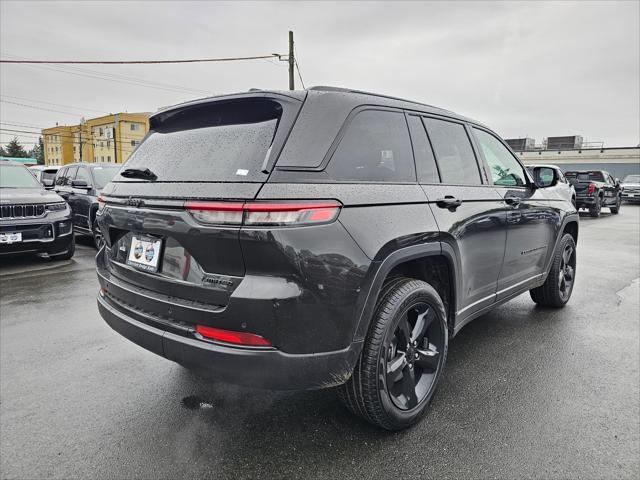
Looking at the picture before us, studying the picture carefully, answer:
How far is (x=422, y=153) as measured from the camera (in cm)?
269

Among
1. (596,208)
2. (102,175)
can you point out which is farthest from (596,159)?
(102,175)

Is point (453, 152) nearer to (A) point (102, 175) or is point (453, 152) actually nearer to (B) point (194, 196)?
(B) point (194, 196)

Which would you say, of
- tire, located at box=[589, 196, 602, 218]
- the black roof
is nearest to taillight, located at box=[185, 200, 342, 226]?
the black roof

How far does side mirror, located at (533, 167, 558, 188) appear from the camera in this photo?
4273 mm

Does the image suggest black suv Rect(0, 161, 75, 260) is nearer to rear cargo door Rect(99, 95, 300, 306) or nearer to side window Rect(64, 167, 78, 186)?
side window Rect(64, 167, 78, 186)

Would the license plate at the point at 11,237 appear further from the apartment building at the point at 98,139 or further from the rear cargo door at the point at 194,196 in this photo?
the apartment building at the point at 98,139

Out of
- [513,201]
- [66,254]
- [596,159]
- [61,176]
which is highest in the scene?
[596,159]

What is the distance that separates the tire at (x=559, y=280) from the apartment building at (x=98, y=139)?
157ft

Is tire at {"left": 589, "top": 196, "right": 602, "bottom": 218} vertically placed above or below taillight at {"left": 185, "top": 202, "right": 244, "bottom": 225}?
below

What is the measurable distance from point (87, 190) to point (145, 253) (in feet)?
23.4

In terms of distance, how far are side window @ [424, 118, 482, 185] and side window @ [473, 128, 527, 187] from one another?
0.88ft

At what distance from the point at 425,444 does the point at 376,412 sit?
36 cm

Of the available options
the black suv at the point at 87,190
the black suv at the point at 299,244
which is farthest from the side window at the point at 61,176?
the black suv at the point at 299,244

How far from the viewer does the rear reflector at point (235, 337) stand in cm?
188
